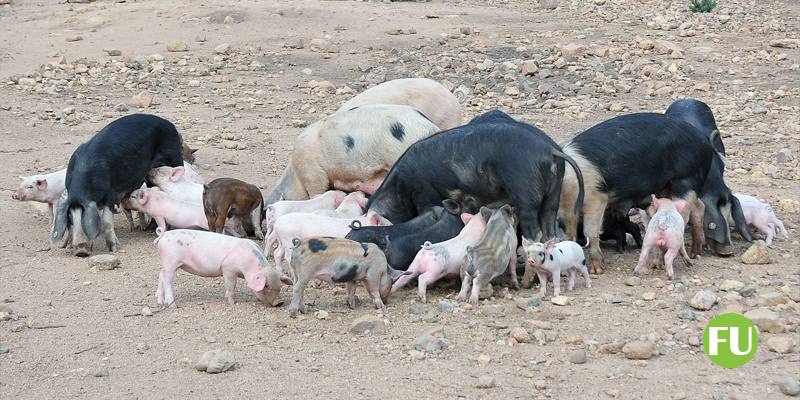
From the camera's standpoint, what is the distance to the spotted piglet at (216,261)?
23.0ft

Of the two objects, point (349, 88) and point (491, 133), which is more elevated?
point (491, 133)

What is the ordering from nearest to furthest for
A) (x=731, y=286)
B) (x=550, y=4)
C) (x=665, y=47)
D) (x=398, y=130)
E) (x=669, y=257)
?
(x=731, y=286), (x=669, y=257), (x=398, y=130), (x=665, y=47), (x=550, y=4)

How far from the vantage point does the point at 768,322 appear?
6230mm

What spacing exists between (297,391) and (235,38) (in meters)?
12.1

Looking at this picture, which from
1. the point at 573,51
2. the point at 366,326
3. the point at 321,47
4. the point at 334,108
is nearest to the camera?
the point at 366,326

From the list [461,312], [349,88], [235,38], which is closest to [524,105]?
[349,88]

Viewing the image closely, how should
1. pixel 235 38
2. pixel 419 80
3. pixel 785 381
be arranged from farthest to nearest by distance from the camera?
pixel 235 38
pixel 419 80
pixel 785 381

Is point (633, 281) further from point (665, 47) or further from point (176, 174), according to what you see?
point (665, 47)

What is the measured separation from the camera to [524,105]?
13.6 meters

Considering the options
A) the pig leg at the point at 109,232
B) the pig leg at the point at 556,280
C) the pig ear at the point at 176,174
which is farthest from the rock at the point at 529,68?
the pig leg at the point at 556,280

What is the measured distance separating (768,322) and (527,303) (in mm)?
1365

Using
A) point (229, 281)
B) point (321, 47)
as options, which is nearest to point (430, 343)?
point (229, 281)

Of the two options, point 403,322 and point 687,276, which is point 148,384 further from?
point 687,276

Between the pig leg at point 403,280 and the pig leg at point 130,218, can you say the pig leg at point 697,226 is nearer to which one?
the pig leg at point 403,280
